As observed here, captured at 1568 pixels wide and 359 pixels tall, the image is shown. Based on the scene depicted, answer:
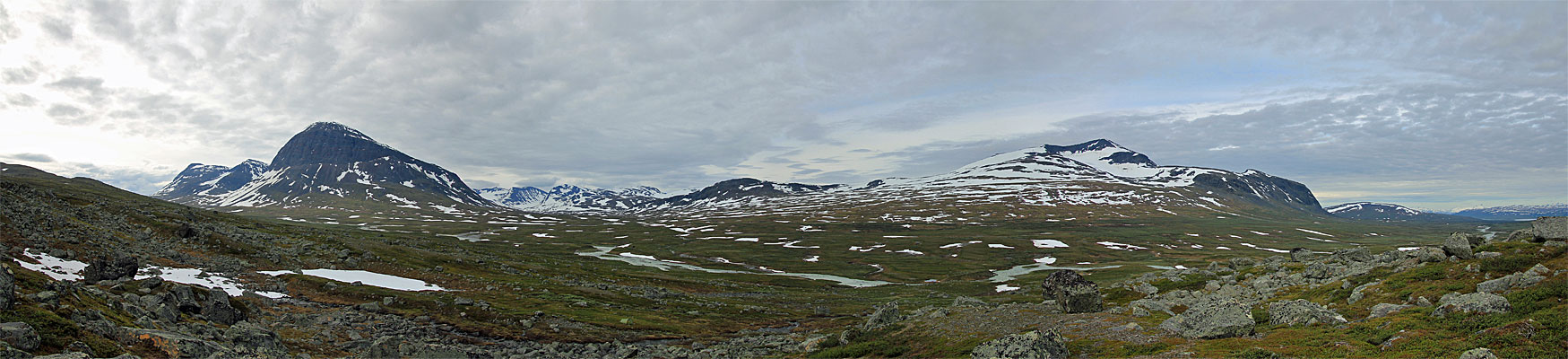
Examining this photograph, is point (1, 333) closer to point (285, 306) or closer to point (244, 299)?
point (244, 299)

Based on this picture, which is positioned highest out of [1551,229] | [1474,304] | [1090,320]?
[1551,229]

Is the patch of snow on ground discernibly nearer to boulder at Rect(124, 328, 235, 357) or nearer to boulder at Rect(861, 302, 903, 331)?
boulder at Rect(124, 328, 235, 357)

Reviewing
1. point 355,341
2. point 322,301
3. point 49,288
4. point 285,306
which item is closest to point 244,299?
point 285,306

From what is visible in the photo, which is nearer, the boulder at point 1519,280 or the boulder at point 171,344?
the boulder at point 1519,280

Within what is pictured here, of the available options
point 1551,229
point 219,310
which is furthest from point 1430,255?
point 219,310

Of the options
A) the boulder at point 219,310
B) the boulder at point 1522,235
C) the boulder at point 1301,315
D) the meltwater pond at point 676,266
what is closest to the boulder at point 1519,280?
the boulder at point 1301,315

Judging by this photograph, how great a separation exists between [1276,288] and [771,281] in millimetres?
90819

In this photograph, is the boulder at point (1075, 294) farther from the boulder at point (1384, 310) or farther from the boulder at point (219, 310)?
the boulder at point (219, 310)

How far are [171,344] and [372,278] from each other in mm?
48626

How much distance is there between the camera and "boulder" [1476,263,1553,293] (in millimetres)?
21672

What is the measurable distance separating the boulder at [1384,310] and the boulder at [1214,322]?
438cm

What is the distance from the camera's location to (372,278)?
65.4 metres

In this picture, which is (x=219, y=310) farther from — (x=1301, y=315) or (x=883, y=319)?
(x=1301, y=315)

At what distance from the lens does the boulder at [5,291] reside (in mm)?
19625
